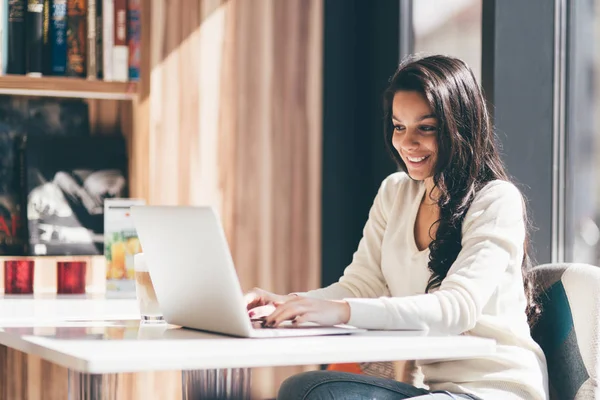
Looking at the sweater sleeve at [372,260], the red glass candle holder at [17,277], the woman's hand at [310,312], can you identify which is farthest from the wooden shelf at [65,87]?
the woman's hand at [310,312]

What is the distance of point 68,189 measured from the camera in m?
3.16

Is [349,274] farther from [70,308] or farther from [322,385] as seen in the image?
[70,308]

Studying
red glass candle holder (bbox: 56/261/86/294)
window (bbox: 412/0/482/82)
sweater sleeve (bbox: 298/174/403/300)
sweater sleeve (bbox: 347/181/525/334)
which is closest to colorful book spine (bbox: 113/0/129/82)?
red glass candle holder (bbox: 56/261/86/294)

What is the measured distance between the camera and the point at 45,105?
3240 mm

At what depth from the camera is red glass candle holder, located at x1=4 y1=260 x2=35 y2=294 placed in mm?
2863

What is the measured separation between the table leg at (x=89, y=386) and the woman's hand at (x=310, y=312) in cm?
28

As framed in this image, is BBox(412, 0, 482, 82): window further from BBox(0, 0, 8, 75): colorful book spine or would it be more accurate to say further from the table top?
the table top

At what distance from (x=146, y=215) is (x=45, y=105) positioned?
67.6 inches

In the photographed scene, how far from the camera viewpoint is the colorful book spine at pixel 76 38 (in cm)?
310

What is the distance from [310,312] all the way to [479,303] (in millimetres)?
317

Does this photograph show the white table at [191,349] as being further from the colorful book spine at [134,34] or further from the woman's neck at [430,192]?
the colorful book spine at [134,34]

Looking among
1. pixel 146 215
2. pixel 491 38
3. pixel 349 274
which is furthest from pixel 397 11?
pixel 146 215

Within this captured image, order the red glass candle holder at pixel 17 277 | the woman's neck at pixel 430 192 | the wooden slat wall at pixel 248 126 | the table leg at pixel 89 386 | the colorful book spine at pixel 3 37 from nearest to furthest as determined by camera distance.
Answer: the table leg at pixel 89 386, the woman's neck at pixel 430 192, the red glass candle holder at pixel 17 277, the colorful book spine at pixel 3 37, the wooden slat wall at pixel 248 126

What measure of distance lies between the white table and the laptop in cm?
3
